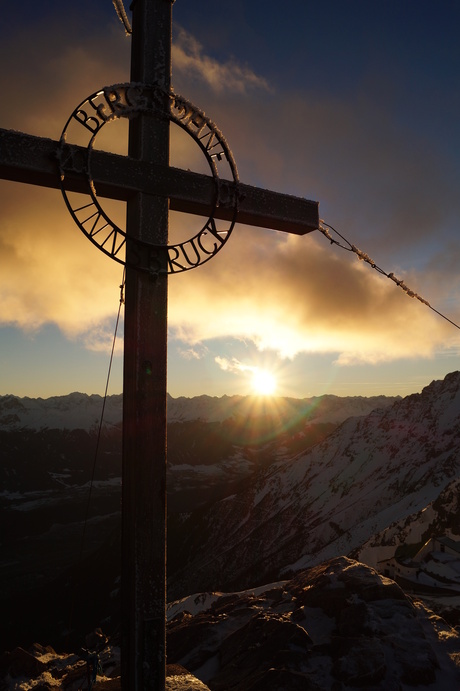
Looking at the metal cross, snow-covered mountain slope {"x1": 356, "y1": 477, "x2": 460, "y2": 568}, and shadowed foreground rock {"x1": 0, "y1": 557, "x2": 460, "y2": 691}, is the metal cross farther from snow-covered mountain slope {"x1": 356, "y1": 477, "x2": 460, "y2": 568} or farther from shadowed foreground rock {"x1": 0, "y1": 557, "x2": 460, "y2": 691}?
snow-covered mountain slope {"x1": 356, "y1": 477, "x2": 460, "y2": 568}

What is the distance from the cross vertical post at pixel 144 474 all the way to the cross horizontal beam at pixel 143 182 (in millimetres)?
311

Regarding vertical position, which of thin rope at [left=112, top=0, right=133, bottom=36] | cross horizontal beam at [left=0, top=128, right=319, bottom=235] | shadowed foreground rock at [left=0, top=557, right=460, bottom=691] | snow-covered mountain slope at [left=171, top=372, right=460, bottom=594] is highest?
thin rope at [left=112, top=0, right=133, bottom=36]

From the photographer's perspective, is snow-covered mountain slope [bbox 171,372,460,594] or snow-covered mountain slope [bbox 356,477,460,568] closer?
snow-covered mountain slope [bbox 356,477,460,568]

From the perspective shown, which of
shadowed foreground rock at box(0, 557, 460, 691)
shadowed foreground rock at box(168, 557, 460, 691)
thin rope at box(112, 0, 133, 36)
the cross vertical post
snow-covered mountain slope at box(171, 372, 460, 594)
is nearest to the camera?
the cross vertical post

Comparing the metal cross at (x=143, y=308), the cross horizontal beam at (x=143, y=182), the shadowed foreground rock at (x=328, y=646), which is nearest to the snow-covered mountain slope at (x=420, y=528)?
the shadowed foreground rock at (x=328, y=646)

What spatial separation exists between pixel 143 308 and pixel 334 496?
14586 cm

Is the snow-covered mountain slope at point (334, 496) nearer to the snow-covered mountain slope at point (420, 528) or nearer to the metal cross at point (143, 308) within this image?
the snow-covered mountain slope at point (420, 528)

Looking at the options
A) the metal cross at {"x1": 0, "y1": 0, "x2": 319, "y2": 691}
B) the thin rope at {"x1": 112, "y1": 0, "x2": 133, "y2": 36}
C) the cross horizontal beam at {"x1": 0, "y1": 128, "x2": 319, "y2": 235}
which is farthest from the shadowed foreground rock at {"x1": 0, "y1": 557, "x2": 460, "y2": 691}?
the thin rope at {"x1": 112, "y1": 0, "x2": 133, "y2": 36}

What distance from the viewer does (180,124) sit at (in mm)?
4066

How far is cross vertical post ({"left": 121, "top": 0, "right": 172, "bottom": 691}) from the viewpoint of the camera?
3527mm

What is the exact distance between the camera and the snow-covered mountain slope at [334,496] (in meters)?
111

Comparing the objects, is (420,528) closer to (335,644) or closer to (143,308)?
(335,644)

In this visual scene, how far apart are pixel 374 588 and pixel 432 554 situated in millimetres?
35769

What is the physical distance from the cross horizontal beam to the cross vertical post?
311 mm
